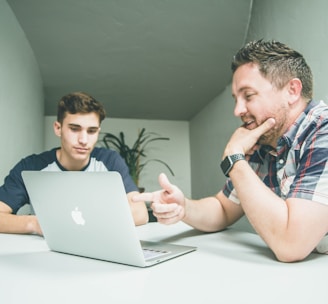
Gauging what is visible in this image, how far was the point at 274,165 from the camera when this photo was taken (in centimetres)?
127

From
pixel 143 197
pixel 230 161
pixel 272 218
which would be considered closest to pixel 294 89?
pixel 230 161

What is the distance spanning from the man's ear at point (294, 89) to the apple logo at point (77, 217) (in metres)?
0.83

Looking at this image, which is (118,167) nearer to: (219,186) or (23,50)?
(23,50)

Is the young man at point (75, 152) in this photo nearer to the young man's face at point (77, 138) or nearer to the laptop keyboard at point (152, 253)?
the young man's face at point (77, 138)

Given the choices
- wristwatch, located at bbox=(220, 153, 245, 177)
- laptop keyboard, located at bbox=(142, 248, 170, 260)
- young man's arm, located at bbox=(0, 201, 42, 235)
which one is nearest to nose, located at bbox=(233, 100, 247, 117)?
wristwatch, located at bbox=(220, 153, 245, 177)

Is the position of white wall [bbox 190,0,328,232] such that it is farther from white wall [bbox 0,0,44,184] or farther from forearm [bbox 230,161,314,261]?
white wall [bbox 0,0,44,184]

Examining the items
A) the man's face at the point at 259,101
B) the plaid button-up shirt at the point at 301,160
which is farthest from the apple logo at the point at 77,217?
the man's face at the point at 259,101

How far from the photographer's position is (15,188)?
5.41 ft

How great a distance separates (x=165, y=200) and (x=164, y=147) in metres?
2.70

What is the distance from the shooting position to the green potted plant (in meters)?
3.44

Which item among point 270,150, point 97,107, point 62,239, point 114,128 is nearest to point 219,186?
point 114,128

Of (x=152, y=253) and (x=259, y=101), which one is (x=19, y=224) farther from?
(x=259, y=101)

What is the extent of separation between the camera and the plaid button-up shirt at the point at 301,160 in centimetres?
91

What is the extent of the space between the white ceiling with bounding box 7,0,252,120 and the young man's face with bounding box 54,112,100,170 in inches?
34.1
